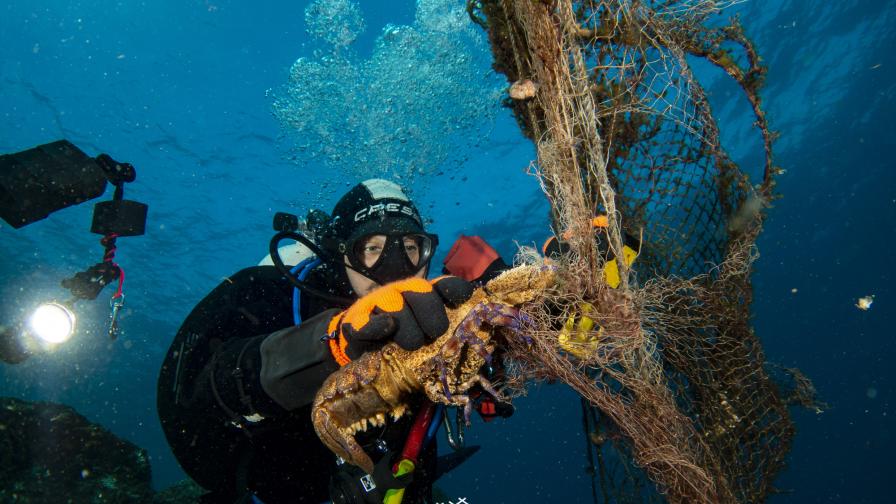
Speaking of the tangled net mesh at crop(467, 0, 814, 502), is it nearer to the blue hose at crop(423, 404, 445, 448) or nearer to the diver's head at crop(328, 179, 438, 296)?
the blue hose at crop(423, 404, 445, 448)

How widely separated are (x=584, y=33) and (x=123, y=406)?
70.6m

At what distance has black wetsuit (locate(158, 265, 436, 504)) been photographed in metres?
2.40

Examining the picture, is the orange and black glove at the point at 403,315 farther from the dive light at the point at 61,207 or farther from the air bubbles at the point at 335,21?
the air bubbles at the point at 335,21

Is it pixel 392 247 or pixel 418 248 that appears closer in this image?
pixel 392 247

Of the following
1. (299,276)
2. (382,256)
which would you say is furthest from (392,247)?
(299,276)

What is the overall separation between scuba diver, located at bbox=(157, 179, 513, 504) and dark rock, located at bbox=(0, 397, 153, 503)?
7.68 meters

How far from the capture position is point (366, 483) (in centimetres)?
292

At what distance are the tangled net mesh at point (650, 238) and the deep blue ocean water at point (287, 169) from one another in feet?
1.71

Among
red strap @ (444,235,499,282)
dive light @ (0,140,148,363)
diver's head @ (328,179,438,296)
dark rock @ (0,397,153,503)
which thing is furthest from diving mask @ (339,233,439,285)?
dark rock @ (0,397,153,503)

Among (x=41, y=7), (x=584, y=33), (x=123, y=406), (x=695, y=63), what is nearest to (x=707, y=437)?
(x=584, y=33)

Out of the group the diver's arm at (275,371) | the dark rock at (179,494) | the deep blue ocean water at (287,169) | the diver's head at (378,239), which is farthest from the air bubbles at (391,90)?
the diver's arm at (275,371)

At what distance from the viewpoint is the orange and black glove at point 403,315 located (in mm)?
1571

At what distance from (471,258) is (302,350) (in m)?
1.22

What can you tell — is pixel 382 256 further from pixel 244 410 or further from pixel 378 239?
pixel 244 410
